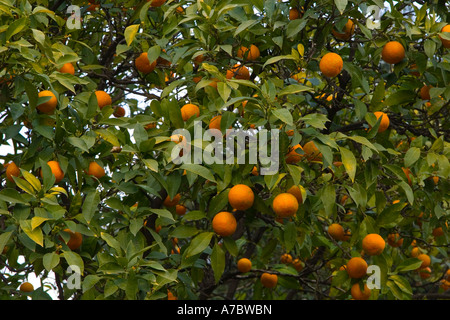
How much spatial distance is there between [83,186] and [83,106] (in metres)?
0.31

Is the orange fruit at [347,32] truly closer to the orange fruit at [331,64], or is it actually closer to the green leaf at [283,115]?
the orange fruit at [331,64]

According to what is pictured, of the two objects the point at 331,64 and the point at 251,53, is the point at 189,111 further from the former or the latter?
the point at 331,64

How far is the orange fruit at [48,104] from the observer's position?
6.52 feet

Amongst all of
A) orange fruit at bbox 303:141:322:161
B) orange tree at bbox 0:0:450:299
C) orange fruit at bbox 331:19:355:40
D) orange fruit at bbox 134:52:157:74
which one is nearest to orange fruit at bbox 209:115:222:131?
orange tree at bbox 0:0:450:299

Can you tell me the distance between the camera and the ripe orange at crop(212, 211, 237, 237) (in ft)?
6.39

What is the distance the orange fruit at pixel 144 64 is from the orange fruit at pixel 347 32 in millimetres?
751

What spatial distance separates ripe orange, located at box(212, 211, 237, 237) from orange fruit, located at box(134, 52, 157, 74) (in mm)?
787

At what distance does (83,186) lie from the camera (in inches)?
82.6

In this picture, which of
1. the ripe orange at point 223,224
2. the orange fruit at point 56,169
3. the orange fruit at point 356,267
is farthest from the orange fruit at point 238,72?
the orange fruit at point 356,267

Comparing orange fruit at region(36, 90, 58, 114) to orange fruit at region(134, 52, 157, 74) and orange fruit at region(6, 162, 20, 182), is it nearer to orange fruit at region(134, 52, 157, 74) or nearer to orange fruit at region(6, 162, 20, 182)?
orange fruit at region(6, 162, 20, 182)

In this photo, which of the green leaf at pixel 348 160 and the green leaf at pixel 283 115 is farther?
the green leaf at pixel 348 160

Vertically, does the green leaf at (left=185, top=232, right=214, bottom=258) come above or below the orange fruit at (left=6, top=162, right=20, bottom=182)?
below

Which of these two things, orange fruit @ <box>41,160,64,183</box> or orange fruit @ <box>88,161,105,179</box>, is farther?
orange fruit @ <box>88,161,105,179</box>

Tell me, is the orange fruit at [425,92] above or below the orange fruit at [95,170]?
above
